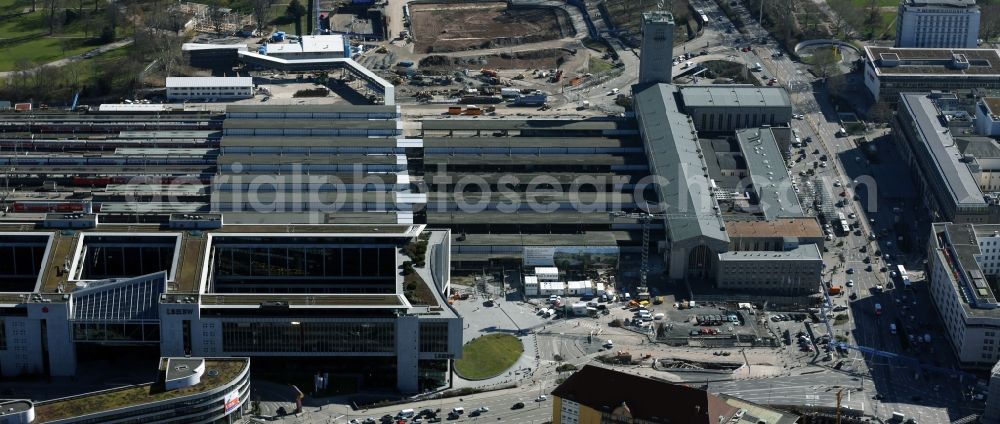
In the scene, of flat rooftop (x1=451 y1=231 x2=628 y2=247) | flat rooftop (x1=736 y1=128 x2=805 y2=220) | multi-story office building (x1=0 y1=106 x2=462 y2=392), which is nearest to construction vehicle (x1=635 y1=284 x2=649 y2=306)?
flat rooftop (x1=451 y1=231 x2=628 y2=247)

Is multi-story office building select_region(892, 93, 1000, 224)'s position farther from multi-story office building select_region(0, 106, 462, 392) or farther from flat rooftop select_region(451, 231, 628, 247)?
multi-story office building select_region(0, 106, 462, 392)

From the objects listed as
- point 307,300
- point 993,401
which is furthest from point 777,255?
point 307,300

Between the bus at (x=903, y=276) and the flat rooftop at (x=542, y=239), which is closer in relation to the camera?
the bus at (x=903, y=276)

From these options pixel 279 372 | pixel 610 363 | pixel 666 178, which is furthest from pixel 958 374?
pixel 279 372

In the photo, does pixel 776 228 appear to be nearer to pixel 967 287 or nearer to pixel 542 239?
pixel 967 287

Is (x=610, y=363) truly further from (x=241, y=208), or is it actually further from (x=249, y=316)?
(x=241, y=208)

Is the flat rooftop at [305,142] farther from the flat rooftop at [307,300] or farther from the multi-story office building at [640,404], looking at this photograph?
the multi-story office building at [640,404]

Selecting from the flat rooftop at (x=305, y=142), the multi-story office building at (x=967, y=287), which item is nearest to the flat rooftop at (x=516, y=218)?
the flat rooftop at (x=305, y=142)
